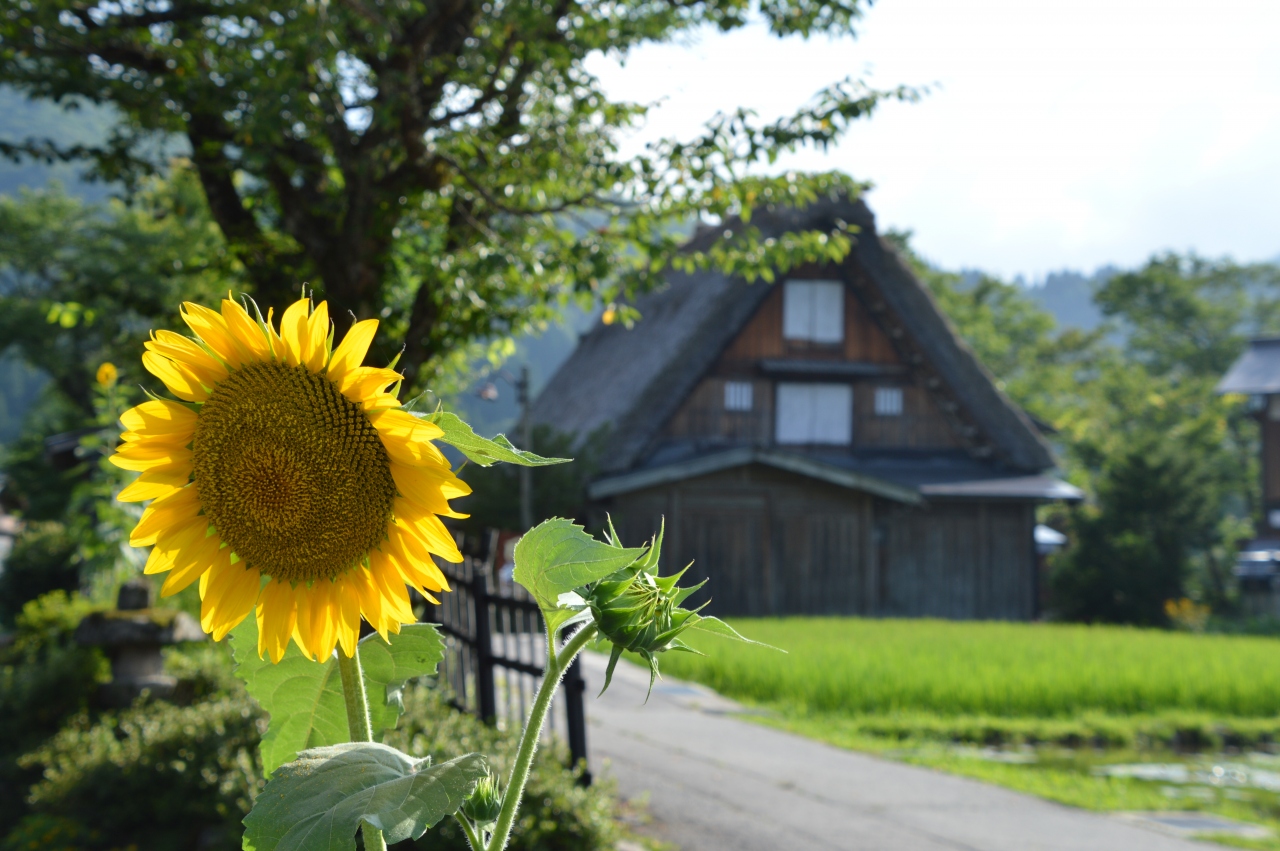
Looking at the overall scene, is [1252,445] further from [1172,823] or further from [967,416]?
[1172,823]

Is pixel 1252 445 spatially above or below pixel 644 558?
above

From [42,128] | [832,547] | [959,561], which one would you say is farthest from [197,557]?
[42,128]

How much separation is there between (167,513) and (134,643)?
29.4ft

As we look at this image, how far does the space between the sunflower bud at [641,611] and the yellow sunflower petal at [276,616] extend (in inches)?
9.8

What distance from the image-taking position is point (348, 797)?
2.50 ft

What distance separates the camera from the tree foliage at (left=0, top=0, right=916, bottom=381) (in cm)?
680

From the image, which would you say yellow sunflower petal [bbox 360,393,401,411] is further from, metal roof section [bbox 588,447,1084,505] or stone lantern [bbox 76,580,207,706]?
metal roof section [bbox 588,447,1084,505]

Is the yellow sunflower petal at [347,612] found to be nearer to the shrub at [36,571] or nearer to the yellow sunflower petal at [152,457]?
the yellow sunflower petal at [152,457]

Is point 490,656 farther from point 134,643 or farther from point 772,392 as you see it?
point 772,392

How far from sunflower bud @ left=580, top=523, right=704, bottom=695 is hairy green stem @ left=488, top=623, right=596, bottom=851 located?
0.07 ft

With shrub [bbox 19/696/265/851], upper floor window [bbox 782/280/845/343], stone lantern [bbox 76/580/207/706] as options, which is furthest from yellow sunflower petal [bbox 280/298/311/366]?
upper floor window [bbox 782/280/845/343]

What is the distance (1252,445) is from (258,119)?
148 feet

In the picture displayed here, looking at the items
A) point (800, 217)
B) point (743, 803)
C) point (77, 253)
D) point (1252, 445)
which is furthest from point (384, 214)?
point (1252, 445)

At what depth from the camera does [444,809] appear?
74 centimetres
